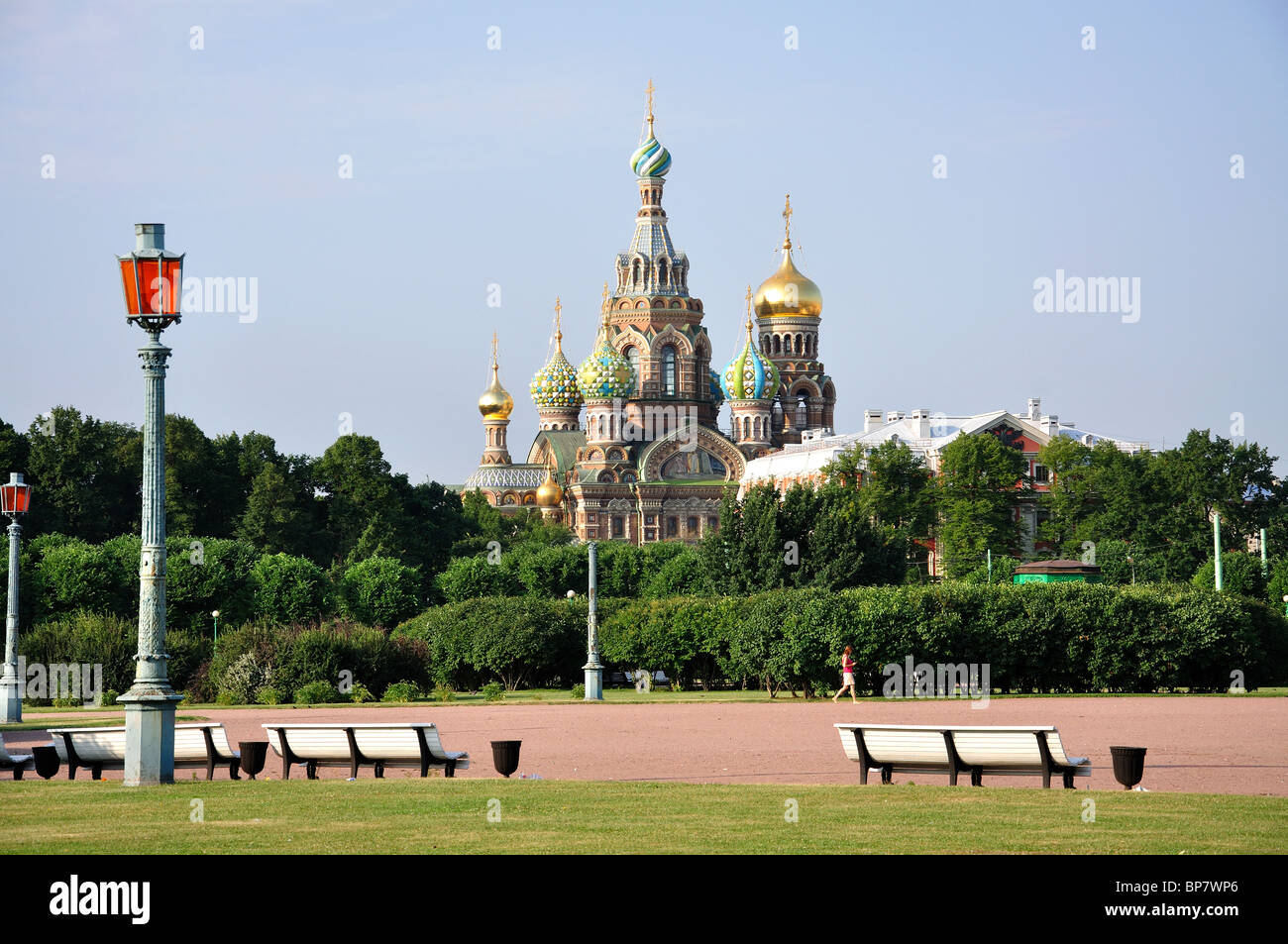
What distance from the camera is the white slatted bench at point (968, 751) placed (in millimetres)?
15531

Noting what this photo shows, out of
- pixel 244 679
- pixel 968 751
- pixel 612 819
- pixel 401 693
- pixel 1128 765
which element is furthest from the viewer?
pixel 401 693

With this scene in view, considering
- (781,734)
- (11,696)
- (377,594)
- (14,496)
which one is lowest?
(781,734)

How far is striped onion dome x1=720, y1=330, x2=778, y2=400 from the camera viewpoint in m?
110

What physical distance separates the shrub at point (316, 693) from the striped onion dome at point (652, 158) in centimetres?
7941

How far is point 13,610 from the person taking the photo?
2955 centimetres

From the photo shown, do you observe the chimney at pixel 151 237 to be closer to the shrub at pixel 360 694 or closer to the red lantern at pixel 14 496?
the red lantern at pixel 14 496

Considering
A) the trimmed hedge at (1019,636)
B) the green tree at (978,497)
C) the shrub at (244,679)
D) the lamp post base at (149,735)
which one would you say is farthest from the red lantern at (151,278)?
the green tree at (978,497)

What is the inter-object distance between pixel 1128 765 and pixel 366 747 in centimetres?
704

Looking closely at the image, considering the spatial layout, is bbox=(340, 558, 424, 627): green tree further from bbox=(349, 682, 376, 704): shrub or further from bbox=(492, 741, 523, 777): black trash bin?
bbox=(492, 741, 523, 777): black trash bin

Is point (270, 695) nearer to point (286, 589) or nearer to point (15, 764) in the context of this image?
point (286, 589)

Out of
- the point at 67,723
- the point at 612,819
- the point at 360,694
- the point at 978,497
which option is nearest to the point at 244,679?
the point at 360,694

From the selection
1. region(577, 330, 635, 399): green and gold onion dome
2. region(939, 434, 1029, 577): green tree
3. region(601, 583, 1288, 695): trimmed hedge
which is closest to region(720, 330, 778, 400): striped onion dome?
region(577, 330, 635, 399): green and gold onion dome
